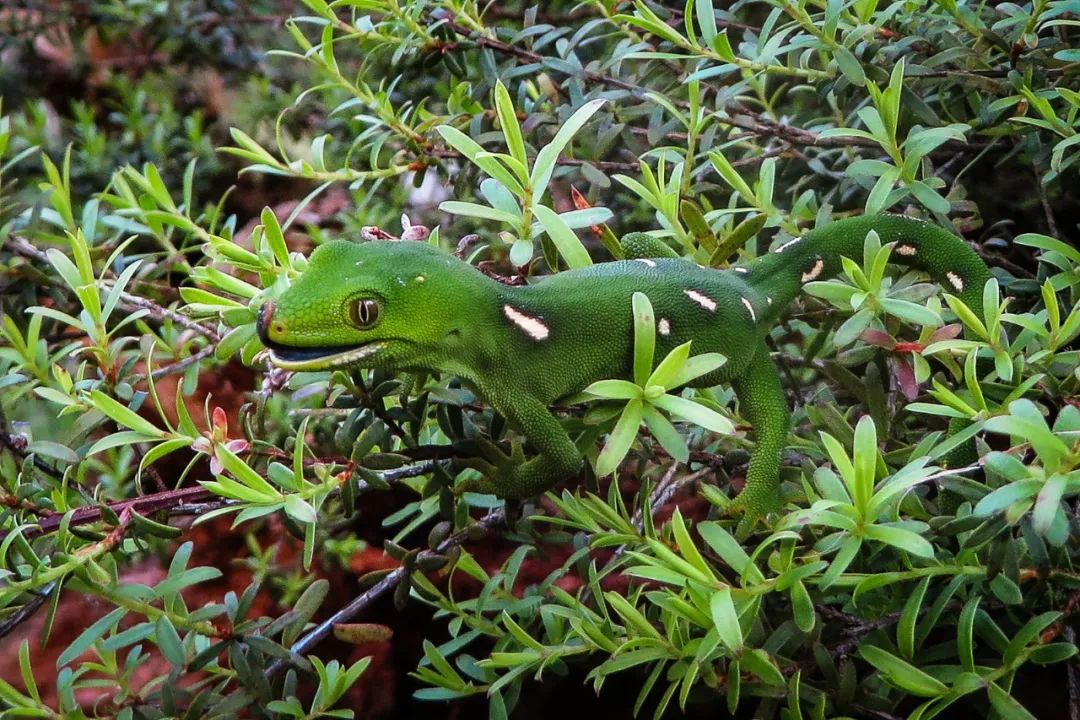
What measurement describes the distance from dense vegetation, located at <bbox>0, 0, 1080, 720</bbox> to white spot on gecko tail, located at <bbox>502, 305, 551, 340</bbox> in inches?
3.6

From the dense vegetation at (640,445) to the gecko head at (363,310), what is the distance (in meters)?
0.10

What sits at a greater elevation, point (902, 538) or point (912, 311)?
point (912, 311)

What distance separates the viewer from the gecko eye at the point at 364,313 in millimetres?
1125

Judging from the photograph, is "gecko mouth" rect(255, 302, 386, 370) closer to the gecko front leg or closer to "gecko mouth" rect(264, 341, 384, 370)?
"gecko mouth" rect(264, 341, 384, 370)

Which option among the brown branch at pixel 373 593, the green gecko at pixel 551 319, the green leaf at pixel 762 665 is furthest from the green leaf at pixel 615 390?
the brown branch at pixel 373 593

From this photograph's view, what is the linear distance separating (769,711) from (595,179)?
880mm

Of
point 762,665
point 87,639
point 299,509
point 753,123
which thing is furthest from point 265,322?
point 753,123

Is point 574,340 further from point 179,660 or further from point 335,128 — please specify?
point 335,128

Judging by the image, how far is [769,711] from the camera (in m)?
1.22

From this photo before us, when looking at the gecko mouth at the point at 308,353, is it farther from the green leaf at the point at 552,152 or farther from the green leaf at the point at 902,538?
the green leaf at the point at 902,538

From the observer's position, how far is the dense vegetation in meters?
1.10

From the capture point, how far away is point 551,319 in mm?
1254

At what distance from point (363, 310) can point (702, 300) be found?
48cm

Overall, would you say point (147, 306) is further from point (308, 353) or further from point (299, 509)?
point (299, 509)
